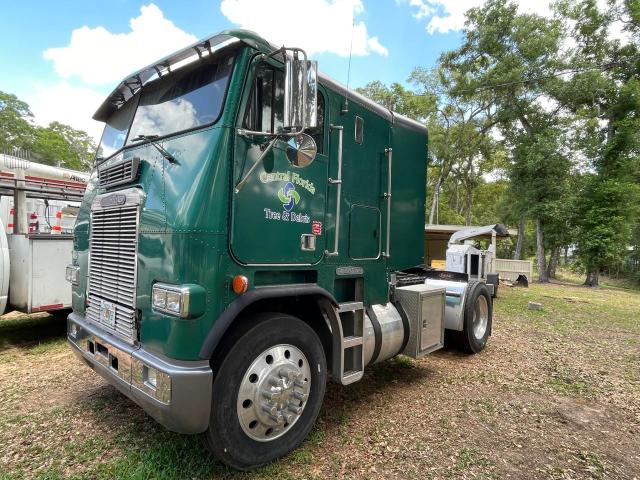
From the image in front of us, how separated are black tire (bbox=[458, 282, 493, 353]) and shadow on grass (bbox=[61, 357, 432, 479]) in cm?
156

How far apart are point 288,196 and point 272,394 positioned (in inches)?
54.3

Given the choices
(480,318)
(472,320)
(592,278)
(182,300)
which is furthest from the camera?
(592,278)

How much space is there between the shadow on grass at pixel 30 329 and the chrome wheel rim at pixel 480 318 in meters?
6.23

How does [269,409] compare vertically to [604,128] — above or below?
below

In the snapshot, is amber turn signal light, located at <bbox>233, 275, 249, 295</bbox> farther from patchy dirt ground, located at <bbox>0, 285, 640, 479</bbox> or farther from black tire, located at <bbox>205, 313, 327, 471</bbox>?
patchy dirt ground, located at <bbox>0, 285, 640, 479</bbox>

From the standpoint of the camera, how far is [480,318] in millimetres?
5793

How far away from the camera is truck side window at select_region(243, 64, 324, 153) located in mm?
2605

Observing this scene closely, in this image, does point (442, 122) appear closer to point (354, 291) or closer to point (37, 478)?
point (354, 291)

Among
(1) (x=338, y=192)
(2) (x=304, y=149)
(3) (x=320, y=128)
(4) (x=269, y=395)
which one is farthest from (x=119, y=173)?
(4) (x=269, y=395)

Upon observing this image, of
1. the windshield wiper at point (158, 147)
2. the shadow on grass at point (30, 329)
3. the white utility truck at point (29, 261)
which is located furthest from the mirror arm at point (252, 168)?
the shadow on grass at point (30, 329)

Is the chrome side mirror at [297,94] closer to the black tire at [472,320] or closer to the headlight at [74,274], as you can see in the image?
the headlight at [74,274]

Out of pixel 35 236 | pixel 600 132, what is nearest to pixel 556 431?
pixel 35 236

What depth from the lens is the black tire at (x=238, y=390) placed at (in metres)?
2.42

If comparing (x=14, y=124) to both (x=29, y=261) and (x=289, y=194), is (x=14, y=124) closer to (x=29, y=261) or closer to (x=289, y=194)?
(x=29, y=261)
